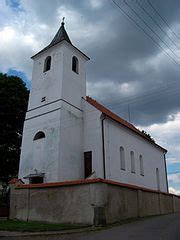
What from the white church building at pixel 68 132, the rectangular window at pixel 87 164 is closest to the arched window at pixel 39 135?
the white church building at pixel 68 132

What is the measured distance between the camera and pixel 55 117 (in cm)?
2017

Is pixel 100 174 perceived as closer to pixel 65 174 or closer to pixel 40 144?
pixel 65 174

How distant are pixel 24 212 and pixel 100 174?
6.69 m

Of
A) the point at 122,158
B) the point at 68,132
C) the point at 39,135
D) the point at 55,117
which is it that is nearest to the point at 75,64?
the point at 55,117

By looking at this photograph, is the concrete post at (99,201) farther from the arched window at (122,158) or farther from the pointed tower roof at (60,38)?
the pointed tower roof at (60,38)

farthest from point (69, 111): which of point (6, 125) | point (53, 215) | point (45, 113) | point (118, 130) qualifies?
point (53, 215)

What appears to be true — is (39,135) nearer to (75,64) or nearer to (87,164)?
(87,164)

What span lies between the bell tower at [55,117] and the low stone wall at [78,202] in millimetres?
4104

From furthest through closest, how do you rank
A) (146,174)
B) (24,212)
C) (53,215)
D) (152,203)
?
(146,174) < (152,203) < (24,212) < (53,215)

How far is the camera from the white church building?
19.3 meters

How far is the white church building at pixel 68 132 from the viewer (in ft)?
63.2

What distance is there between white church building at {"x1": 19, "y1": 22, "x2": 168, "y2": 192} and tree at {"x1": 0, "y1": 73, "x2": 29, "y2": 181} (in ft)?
11.4

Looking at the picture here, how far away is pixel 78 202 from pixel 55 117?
9063mm

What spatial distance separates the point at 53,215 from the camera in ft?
41.6
